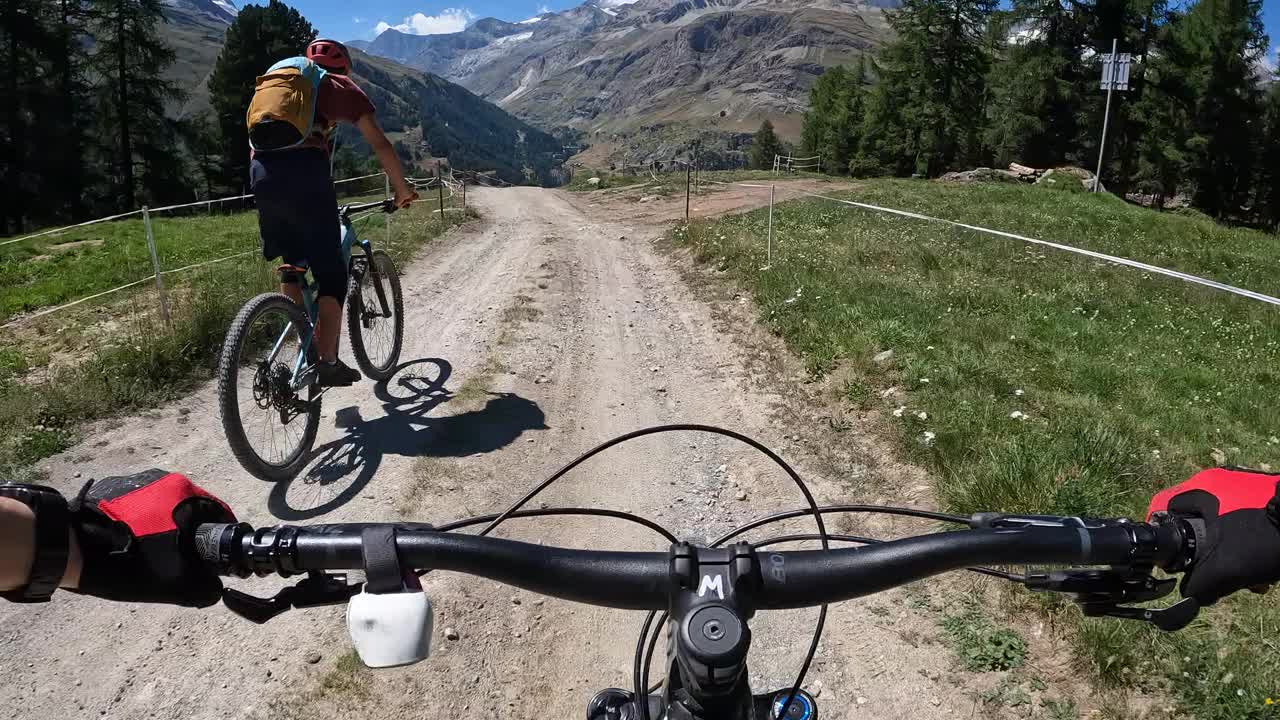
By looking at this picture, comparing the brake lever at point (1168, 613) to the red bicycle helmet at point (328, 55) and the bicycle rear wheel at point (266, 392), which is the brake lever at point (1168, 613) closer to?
the bicycle rear wheel at point (266, 392)

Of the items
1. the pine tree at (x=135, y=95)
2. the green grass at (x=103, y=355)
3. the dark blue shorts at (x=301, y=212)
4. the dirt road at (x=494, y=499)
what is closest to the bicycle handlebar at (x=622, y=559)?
the dirt road at (x=494, y=499)

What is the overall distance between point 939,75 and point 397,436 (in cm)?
5315

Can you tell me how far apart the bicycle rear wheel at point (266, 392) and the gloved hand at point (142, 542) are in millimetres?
3405

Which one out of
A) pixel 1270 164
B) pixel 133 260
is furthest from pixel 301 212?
pixel 1270 164

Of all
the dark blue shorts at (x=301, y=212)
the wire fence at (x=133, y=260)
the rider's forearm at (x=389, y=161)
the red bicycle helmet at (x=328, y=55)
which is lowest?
the wire fence at (x=133, y=260)

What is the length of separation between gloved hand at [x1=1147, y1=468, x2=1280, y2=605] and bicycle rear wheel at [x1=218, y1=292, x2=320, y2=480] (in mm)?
4546

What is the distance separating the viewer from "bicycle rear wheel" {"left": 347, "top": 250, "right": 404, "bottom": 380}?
239 inches

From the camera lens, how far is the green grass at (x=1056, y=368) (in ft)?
11.0

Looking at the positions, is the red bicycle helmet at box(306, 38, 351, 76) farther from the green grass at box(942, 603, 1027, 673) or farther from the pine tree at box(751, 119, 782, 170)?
the pine tree at box(751, 119, 782, 170)

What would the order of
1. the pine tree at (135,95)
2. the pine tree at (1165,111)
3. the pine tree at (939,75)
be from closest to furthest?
the pine tree at (135,95)
the pine tree at (1165,111)
the pine tree at (939,75)

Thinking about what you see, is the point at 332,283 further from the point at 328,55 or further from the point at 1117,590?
the point at 1117,590

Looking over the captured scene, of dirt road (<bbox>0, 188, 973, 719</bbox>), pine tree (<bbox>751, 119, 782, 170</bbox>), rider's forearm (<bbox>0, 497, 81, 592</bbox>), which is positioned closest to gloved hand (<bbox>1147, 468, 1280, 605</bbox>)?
rider's forearm (<bbox>0, 497, 81, 592</bbox>)

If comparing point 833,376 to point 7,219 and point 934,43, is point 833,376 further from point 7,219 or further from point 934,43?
point 934,43

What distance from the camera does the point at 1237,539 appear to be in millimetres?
1367
